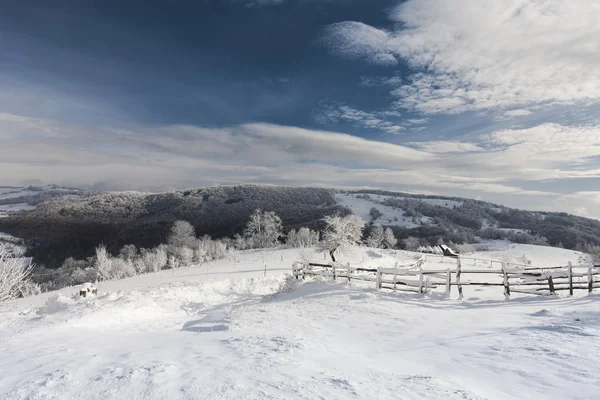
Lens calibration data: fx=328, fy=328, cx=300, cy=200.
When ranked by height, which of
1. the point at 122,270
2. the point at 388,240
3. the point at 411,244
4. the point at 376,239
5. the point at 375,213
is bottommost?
the point at 122,270

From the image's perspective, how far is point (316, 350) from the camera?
26.2 feet

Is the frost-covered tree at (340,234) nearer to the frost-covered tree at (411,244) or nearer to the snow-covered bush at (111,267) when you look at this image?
the snow-covered bush at (111,267)

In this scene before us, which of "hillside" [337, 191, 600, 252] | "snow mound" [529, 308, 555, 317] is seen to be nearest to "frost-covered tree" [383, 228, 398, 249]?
"hillside" [337, 191, 600, 252]

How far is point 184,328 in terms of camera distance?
1199 centimetres

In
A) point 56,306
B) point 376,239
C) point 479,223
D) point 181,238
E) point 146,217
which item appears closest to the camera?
point 56,306

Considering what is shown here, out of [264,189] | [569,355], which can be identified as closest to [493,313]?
[569,355]

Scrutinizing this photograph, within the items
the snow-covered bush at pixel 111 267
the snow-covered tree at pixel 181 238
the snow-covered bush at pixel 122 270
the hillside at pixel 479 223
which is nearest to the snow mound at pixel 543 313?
the snow-covered bush at pixel 111 267

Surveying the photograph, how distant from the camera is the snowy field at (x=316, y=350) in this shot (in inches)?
216

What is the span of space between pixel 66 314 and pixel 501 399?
15.5m

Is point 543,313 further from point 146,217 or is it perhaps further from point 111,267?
point 146,217

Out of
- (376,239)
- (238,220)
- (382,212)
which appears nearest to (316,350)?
(376,239)

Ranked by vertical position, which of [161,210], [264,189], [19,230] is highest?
[264,189]

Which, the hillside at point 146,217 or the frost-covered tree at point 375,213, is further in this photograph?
the frost-covered tree at point 375,213

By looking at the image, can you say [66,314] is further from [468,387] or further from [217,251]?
[217,251]
